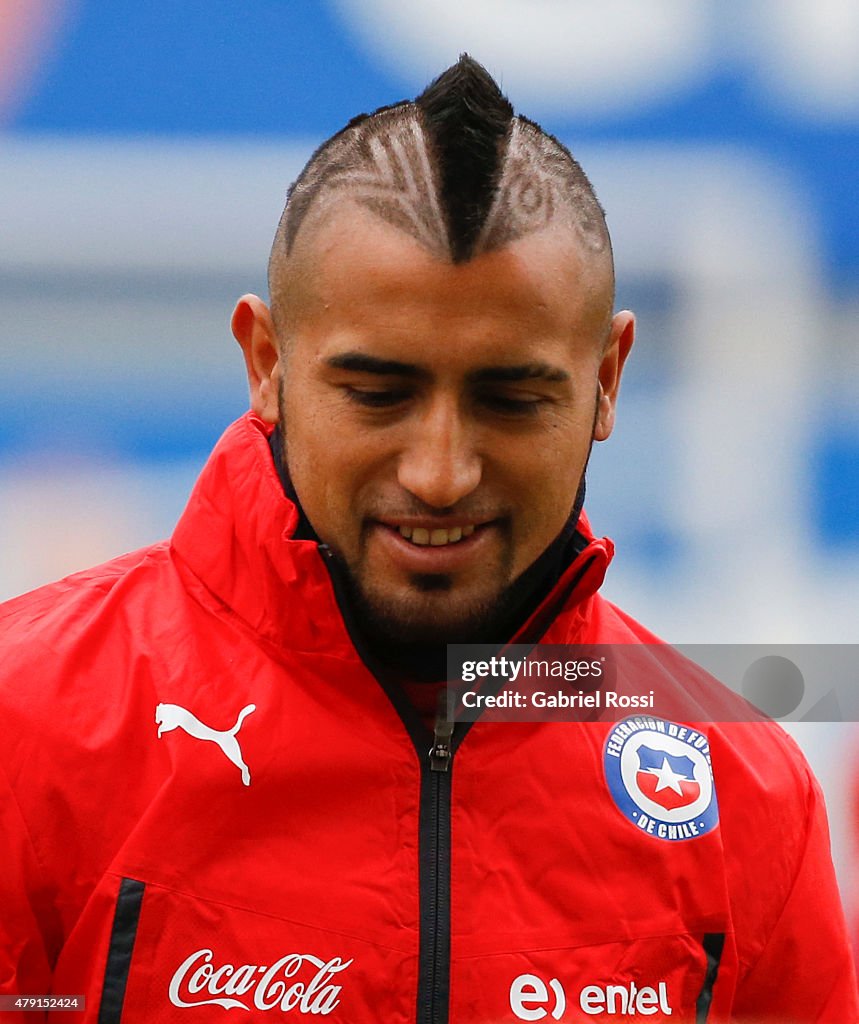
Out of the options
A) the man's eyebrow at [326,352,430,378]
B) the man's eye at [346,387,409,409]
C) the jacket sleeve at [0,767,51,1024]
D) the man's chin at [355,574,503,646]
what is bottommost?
the jacket sleeve at [0,767,51,1024]

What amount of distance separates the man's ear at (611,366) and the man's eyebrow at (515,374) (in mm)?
147

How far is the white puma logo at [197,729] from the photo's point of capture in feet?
3.72

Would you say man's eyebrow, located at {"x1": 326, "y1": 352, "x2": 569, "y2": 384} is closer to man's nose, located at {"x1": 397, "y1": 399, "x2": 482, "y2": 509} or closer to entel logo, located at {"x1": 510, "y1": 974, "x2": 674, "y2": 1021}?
man's nose, located at {"x1": 397, "y1": 399, "x2": 482, "y2": 509}

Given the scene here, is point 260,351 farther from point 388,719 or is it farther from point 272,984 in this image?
point 272,984

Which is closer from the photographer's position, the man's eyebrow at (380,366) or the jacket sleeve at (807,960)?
the man's eyebrow at (380,366)

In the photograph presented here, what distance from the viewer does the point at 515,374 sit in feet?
3.72

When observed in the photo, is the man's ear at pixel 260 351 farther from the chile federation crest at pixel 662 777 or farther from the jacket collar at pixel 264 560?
the chile federation crest at pixel 662 777

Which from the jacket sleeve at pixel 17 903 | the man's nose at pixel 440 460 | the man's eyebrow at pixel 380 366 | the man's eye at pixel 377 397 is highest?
the man's eyebrow at pixel 380 366

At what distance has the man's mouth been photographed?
114 centimetres

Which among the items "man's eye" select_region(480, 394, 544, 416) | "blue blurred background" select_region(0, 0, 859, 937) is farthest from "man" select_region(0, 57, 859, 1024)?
"blue blurred background" select_region(0, 0, 859, 937)

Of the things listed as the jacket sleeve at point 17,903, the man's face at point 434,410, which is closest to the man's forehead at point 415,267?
the man's face at point 434,410

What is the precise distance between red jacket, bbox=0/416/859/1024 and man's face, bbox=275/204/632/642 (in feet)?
0.19

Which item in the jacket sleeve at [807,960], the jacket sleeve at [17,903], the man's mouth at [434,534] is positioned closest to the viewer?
the jacket sleeve at [17,903]

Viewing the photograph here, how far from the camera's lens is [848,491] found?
2211mm
